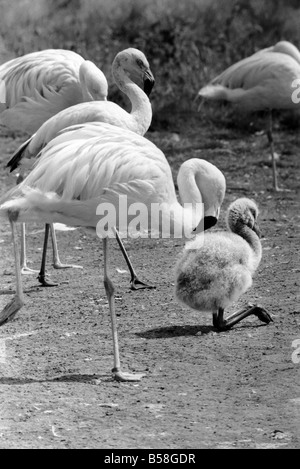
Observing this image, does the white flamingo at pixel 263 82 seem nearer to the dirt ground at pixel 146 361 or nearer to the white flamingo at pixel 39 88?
the dirt ground at pixel 146 361

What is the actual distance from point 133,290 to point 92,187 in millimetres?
1602

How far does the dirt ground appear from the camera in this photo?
407 centimetres

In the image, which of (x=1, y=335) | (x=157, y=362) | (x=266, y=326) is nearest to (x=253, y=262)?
(x=266, y=326)

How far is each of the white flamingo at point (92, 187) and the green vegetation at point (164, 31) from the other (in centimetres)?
646

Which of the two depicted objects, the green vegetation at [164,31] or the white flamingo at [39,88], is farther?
the green vegetation at [164,31]

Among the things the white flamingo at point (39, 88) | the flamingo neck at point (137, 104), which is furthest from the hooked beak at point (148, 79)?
the white flamingo at point (39, 88)

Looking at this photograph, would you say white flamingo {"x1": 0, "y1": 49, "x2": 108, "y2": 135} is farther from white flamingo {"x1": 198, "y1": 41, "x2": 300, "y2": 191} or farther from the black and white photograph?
white flamingo {"x1": 198, "y1": 41, "x2": 300, "y2": 191}

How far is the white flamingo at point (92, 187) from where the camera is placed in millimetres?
4809

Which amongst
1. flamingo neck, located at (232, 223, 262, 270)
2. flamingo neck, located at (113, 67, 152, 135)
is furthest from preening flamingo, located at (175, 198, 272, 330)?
flamingo neck, located at (113, 67, 152, 135)

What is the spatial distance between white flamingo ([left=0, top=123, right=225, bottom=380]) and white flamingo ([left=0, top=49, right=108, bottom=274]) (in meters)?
2.36

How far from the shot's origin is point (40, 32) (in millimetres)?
12734

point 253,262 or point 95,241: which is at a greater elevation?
point 253,262
